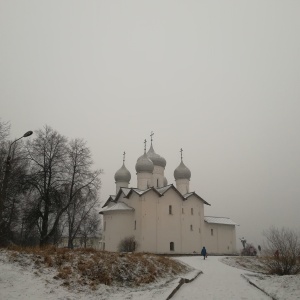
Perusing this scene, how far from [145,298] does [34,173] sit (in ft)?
53.0

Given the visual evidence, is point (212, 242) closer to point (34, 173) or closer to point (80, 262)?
point (34, 173)

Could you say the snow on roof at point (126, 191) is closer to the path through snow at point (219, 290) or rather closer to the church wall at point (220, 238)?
the church wall at point (220, 238)

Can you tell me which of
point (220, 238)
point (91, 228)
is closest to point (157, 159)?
point (220, 238)

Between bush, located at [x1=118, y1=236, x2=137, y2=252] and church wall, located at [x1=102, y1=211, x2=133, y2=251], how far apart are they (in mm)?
1130

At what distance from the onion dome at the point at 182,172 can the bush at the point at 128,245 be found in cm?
1335

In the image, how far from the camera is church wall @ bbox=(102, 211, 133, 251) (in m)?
35.8

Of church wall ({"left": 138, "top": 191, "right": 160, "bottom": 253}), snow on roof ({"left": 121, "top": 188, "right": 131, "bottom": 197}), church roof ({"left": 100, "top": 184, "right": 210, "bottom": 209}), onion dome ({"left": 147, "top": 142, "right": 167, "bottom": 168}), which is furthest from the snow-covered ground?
onion dome ({"left": 147, "top": 142, "right": 167, "bottom": 168})

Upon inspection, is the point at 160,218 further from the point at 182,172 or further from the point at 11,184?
the point at 11,184

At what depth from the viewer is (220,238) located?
42.7 metres

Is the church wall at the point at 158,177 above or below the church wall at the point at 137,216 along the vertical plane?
above

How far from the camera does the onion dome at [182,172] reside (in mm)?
44812

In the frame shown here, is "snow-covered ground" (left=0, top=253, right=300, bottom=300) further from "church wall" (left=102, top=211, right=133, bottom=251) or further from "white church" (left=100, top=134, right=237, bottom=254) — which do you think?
"church wall" (left=102, top=211, right=133, bottom=251)

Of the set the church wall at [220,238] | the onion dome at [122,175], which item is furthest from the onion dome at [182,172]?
the church wall at [220,238]

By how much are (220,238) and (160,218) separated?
11041 millimetres
